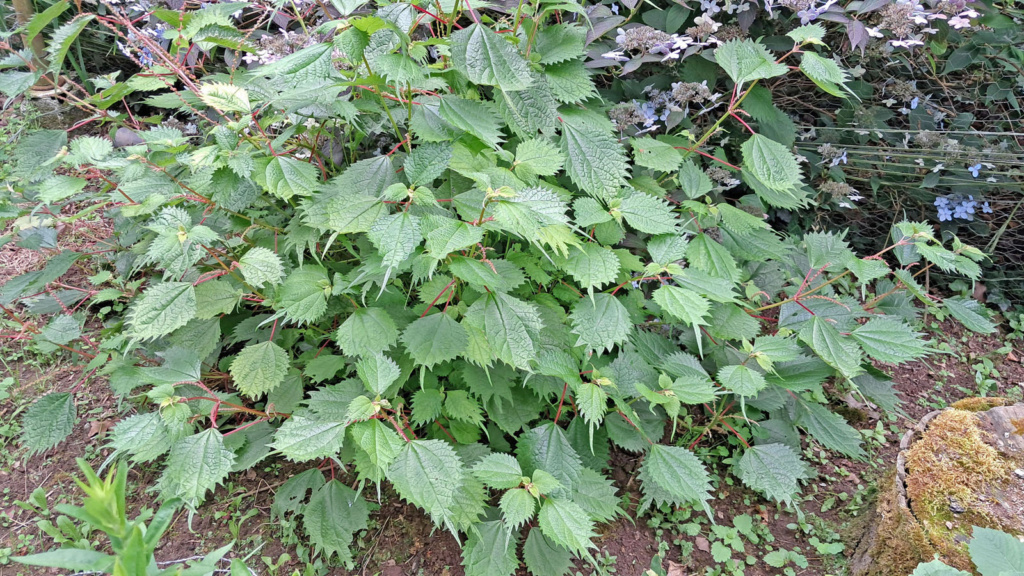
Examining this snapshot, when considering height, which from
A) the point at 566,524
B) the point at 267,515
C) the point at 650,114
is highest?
the point at 650,114

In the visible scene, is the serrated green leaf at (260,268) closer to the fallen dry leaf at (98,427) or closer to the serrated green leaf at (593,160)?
the serrated green leaf at (593,160)

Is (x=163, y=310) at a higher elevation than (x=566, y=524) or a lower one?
higher

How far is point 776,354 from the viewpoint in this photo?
1788 millimetres

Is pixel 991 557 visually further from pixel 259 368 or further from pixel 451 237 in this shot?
pixel 259 368

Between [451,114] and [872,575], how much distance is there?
1.69m

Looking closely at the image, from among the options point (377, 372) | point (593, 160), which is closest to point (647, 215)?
point (593, 160)

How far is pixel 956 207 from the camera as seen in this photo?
2873 millimetres

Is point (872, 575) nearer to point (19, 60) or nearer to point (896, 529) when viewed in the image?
point (896, 529)

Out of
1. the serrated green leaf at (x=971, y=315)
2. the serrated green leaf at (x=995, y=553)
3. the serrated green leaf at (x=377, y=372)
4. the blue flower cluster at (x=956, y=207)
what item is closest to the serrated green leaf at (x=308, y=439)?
the serrated green leaf at (x=377, y=372)

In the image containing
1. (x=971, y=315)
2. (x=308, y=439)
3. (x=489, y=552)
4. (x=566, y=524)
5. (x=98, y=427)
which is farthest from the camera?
(x=98, y=427)

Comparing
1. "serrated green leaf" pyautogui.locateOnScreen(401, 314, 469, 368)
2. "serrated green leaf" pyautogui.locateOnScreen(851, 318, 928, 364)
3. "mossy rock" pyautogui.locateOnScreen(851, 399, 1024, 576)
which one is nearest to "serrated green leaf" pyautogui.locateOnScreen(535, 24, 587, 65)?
"serrated green leaf" pyautogui.locateOnScreen(401, 314, 469, 368)

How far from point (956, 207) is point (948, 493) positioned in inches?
71.1

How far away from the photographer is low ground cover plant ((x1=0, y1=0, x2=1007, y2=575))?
1417mm

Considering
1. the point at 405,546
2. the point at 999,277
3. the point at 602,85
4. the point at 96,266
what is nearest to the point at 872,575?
the point at 405,546
